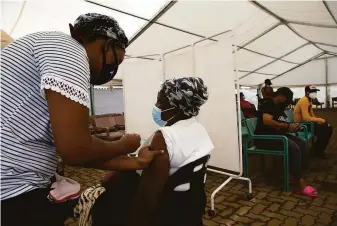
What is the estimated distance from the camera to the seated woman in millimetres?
1137

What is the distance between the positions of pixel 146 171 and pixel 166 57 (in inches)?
124

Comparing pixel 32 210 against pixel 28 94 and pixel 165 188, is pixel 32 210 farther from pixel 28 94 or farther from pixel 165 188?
pixel 165 188

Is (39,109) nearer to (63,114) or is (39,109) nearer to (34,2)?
(63,114)

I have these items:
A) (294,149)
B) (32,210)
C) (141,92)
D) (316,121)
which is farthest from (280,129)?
(32,210)

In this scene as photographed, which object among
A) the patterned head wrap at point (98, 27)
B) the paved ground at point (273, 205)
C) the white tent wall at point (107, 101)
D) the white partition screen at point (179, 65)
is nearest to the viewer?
the patterned head wrap at point (98, 27)

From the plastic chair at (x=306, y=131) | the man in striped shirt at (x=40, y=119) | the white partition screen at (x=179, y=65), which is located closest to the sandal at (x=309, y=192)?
the plastic chair at (x=306, y=131)

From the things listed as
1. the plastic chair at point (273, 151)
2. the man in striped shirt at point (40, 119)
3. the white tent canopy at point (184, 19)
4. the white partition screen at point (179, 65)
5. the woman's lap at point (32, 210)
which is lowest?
the plastic chair at point (273, 151)

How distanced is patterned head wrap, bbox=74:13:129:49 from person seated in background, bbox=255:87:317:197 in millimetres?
3173

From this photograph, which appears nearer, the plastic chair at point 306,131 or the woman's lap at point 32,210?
the woman's lap at point 32,210

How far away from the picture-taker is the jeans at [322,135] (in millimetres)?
4703

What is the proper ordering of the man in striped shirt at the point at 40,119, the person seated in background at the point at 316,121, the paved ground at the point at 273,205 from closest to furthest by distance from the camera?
the man in striped shirt at the point at 40,119, the paved ground at the point at 273,205, the person seated in background at the point at 316,121

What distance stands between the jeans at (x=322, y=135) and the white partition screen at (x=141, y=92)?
3197mm

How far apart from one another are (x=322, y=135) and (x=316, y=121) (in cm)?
31

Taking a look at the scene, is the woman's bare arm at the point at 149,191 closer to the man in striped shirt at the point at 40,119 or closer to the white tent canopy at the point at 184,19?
the man in striped shirt at the point at 40,119
